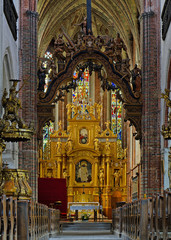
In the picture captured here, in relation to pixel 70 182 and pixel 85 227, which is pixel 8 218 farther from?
pixel 70 182

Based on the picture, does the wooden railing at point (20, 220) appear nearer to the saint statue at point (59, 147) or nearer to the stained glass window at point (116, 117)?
the saint statue at point (59, 147)

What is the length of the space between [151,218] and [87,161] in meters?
24.4

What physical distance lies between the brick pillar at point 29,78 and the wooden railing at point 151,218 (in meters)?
6.96

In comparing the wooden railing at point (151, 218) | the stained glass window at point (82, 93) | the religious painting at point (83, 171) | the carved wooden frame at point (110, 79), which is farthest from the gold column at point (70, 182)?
the wooden railing at point (151, 218)

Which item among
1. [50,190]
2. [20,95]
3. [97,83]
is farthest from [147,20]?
[97,83]

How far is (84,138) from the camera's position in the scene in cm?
3531

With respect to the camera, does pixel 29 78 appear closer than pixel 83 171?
Yes

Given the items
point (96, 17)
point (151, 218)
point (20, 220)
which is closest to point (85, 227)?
point (20, 220)

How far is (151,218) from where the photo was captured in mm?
10547

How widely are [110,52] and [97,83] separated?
16518 mm

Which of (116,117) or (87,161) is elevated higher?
(116,117)

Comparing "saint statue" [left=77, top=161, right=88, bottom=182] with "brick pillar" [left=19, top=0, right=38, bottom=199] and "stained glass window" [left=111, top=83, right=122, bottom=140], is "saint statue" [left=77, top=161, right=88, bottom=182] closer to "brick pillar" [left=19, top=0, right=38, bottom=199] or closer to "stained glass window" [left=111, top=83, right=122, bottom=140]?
"stained glass window" [left=111, top=83, right=122, bottom=140]

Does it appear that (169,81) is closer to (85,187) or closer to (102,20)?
(85,187)

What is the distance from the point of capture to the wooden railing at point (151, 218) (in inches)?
347
